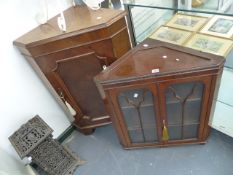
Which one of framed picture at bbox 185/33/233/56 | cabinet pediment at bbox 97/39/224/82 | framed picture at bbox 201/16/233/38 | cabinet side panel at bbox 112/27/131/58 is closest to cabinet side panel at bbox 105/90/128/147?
cabinet pediment at bbox 97/39/224/82

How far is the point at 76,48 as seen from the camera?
1.05m

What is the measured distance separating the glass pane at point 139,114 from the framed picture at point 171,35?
0.32 m

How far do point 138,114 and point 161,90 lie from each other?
22 centimetres

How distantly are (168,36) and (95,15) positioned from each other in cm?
41

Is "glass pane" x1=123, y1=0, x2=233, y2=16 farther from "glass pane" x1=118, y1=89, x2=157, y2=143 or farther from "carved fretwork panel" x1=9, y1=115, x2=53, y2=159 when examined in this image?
"carved fretwork panel" x1=9, y1=115, x2=53, y2=159

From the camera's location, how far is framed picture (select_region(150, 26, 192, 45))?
44.4 inches

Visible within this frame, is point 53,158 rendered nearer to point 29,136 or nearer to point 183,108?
point 29,136

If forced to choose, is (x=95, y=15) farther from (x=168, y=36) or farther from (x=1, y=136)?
(x=1, y=136)

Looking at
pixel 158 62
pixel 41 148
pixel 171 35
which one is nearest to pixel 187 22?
pixel 171 35

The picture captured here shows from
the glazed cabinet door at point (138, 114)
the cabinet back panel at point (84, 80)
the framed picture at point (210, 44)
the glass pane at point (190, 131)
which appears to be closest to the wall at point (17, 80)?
the cabinet back panel at point (84, 80)

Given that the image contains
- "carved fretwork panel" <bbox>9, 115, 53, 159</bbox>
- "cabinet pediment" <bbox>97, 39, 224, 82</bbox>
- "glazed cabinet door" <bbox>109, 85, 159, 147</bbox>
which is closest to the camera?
"cabinet pediment" <bbox>97, 39, 224, 82</bbox>

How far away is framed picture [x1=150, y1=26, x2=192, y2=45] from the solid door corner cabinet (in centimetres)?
6

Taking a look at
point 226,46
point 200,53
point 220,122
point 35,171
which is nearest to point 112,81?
point 200,53

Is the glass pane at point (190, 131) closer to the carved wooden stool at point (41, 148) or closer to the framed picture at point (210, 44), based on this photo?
the framed picture at point (210, 44)
